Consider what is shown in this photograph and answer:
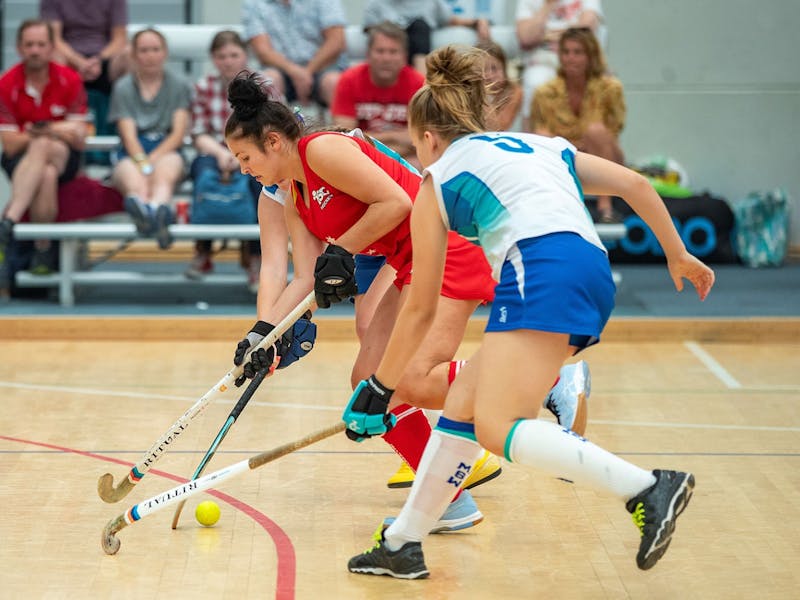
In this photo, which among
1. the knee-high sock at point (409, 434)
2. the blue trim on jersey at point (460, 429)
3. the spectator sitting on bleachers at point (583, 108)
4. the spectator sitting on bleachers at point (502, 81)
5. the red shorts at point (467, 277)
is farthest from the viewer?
the spectator sitting on bleachers at point (583, 108)

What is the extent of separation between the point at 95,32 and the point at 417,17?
1.81 meters

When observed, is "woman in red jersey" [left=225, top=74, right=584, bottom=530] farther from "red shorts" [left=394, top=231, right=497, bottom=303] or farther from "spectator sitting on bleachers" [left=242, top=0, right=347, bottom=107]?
"spectator sitting on bleachers" [left=242, top=0, right=347, bottom=107]

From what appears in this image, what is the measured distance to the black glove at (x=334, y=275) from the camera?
3.09 metres

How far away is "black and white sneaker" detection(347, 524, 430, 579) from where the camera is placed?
9.41 ft

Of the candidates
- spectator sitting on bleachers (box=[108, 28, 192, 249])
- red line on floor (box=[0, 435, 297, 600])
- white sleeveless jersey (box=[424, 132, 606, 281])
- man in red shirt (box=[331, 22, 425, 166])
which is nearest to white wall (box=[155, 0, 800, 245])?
spectator sitting on bleachers (box=[108, 28, 192, 249])

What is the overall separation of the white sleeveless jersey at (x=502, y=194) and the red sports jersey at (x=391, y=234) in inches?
18.1

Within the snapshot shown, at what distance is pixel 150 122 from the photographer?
680cm

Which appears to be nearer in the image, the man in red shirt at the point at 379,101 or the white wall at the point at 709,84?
the man in red shirt at the point at 379,101

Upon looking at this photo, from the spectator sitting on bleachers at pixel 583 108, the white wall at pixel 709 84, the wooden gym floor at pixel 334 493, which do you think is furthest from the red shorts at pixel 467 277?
the white wall at pixel 709 84

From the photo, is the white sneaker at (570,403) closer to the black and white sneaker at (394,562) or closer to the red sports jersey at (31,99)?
the black and white sneaker at (394,562)

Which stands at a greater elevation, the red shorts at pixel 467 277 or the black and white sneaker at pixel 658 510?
the red shorts at pixel 467 277

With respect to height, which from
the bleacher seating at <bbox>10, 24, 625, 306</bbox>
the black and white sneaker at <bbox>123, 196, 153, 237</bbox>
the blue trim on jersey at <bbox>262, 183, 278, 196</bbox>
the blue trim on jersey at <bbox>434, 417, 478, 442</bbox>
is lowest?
the bleacher seating at <bbox>10, 24, 625, 306</bbox>

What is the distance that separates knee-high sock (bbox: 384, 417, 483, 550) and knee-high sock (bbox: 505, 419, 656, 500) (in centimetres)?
18

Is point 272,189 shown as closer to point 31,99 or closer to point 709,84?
point 31,99
